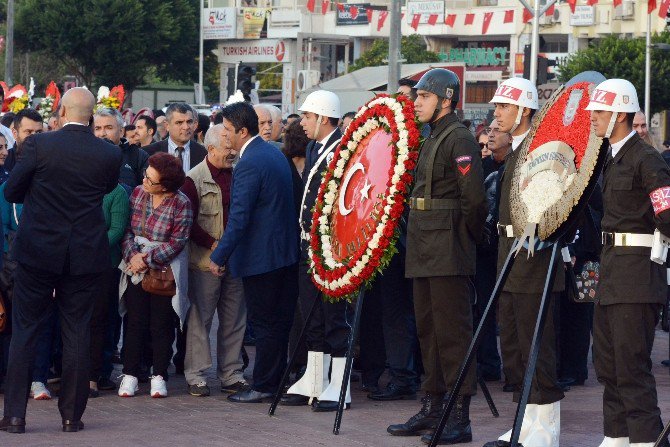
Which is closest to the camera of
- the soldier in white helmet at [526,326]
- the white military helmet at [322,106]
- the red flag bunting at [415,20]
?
the soldier in white helmet at [526,326]

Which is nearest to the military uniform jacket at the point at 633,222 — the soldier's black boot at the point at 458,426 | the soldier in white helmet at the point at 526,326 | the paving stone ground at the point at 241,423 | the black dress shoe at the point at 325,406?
the soldier in white helmet at the point at 526,326

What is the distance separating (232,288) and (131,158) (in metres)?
1.74

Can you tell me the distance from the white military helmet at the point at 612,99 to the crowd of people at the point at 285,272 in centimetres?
2

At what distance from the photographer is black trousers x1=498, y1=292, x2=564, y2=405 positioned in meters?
8.06

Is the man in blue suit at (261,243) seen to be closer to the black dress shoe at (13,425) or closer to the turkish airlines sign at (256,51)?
the black dress shoe at (13,425)

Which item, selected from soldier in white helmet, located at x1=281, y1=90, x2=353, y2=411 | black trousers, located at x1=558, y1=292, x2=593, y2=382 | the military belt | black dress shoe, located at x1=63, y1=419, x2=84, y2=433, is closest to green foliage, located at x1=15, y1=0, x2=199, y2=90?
black trousers, located at x1=558, y1=292, x2=593, y2=382

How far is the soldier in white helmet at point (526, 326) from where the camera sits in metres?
8.06

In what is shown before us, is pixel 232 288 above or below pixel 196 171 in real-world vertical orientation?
below

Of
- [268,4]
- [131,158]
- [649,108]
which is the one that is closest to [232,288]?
[131,158]

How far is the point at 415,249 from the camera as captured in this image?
841cm

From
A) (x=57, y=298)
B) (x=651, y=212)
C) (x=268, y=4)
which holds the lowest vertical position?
(x=57, y=298)

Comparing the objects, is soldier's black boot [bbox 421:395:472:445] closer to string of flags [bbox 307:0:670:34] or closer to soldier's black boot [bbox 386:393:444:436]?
soldier's black boot [bbox 386:393:444:436]

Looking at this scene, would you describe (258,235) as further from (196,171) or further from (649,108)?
(649,108)

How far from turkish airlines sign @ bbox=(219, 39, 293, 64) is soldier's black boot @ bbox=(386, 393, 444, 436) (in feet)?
208
